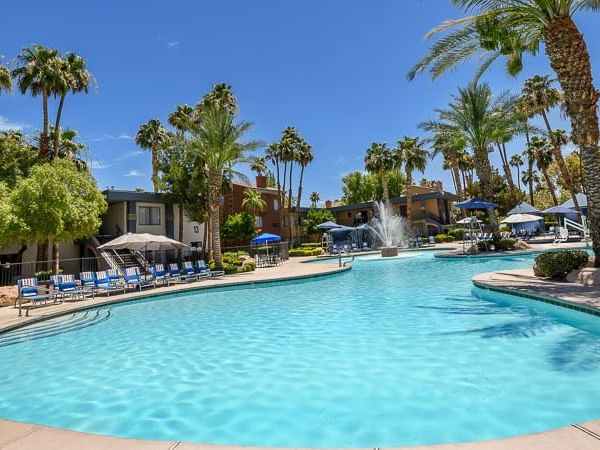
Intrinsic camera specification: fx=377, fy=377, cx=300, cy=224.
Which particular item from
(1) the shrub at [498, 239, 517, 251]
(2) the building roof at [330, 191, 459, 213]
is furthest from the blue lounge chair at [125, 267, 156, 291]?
(2) the building roof at [330, 191, 459, 213]

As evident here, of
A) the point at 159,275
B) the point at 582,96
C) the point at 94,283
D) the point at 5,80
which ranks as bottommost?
the point at 94,283

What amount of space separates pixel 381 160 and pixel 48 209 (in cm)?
3887

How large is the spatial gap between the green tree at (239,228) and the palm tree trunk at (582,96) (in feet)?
99.7

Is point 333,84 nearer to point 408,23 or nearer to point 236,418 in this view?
point 408,23

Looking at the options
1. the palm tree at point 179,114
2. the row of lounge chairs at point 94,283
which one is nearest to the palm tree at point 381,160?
the palm tree at point 179,114

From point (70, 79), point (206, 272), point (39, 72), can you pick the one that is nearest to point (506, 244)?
point (206, 272)

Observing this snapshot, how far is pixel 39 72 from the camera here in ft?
75.3

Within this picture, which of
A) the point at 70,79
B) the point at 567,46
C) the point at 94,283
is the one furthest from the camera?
the point at 70,79

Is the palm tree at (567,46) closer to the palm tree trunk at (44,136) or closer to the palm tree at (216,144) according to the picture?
the palm tree at (216,144)

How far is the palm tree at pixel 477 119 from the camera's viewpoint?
25.5 metres

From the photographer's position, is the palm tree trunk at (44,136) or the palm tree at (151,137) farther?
the palm tree at (151,137)

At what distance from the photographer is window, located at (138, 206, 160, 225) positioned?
102 ft

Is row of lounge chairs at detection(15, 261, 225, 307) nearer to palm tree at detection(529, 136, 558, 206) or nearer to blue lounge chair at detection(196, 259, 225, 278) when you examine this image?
blue lounge chair at detection(196, 259, 225, 278)

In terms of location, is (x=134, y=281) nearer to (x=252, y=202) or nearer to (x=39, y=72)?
(x=39, y=72)
